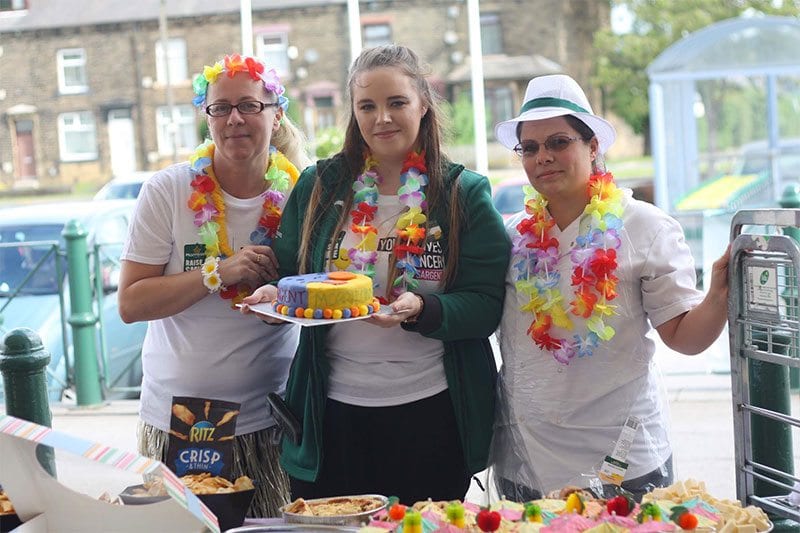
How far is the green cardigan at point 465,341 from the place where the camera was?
2502 millimetres

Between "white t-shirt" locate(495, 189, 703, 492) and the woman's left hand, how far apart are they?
287 mm

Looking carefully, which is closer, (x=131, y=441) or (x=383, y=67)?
(x=383, y=67)

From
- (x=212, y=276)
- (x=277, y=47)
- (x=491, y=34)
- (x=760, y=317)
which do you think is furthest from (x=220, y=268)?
(x=491, y=34)

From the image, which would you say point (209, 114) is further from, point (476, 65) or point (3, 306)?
point (476, 65)

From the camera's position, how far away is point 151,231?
2734 millimetres

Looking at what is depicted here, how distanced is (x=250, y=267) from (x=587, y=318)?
0.87 meters

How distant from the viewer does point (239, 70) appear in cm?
270

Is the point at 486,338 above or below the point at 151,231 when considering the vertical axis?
below

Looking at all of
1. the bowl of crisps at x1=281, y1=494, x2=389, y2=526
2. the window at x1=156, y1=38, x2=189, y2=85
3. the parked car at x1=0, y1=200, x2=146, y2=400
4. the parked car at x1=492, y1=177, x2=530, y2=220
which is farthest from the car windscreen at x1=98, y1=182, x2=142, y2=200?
the window at x1=156, y1=38, x2=189, y2=85

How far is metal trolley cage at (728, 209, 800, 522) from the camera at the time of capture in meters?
2.11

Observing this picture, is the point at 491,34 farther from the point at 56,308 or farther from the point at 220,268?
the point at 220,268

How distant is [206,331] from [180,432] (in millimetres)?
390

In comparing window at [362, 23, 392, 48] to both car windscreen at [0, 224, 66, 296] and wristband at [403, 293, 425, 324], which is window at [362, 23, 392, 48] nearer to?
car windscreen at [0, 224, 66, 296]

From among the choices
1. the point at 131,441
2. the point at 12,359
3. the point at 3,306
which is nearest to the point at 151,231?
the point at 12,359
